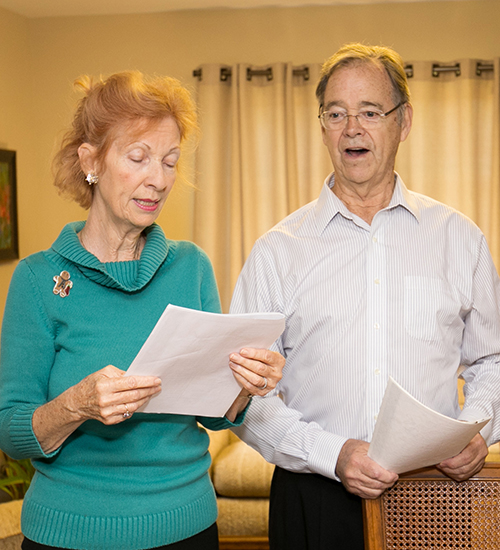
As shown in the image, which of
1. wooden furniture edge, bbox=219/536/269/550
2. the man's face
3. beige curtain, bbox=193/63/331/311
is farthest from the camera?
beige curtain, bbox=193/63/331/311

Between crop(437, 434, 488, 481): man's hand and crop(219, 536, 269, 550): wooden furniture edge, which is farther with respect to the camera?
crop(219, 536, 269, 550): wooden furniture edge

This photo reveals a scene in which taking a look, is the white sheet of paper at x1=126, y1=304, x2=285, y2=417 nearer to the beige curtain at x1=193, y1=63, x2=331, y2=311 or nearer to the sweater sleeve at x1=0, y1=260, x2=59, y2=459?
the sweater sleeve at x1=0, y1=260, x2=59, y2=459

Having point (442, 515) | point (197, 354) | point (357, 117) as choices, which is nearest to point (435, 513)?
point (442, 515)

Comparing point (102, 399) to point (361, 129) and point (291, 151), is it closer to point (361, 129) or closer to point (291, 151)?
point (361, 129)

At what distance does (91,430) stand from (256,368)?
40 cm

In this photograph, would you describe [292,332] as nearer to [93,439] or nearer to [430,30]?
[93,439]

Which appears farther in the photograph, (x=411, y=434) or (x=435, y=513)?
(x=435, y=513)

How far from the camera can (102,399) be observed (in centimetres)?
113

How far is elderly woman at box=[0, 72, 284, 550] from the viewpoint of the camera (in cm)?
132

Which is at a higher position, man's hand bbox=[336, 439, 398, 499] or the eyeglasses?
the eyeglasses

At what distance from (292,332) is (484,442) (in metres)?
0.52

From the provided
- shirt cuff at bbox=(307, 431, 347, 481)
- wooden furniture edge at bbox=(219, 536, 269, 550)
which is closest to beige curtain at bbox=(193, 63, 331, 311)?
wooden furniture edge at bbox=(219, 536, 269, 550)

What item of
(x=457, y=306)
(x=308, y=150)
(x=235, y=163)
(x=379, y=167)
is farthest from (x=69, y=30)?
(x=457, y=306)

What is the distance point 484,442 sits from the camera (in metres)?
1.48
